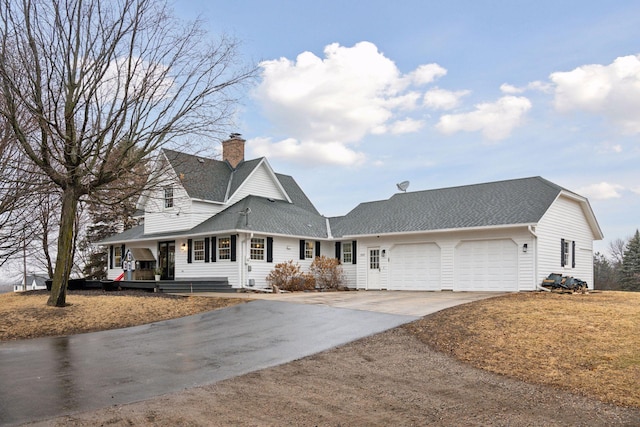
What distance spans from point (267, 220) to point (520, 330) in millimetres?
16255

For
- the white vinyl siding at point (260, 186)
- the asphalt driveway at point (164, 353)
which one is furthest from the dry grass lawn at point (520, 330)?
the white vinyl siding at point (260, 186)

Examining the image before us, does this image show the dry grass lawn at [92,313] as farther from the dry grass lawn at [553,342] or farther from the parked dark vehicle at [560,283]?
the parked dark vehicle at [560,283]

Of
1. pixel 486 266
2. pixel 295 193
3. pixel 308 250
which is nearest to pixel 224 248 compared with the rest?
pixel 308 250

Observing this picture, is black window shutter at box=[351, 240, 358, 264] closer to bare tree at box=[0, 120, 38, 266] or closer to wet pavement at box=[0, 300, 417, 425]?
wet pavement at box=[0, 300, 417, 425]

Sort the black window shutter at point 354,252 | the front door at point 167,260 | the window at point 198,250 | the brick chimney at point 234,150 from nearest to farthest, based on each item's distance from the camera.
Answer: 1. the window at point 198,250
2. the black window shutter at point 354,252
3. the front door at point 167,260
4. the brick chimney at point 234,150

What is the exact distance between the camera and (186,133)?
16.2m

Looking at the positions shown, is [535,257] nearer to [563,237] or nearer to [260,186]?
[563,237]

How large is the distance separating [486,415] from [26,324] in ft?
39.5

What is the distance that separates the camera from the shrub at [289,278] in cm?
2478

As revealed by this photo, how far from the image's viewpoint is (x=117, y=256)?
3200 cm

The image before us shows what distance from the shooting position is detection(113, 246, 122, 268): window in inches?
1250

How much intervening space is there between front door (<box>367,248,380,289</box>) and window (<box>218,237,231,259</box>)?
6.97 meters

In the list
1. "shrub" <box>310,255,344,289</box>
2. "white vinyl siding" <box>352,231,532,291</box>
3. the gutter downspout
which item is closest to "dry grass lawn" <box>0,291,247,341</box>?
"shrub" <box>310,255,344,289</box>

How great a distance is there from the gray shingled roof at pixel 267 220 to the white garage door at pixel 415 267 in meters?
4.33
